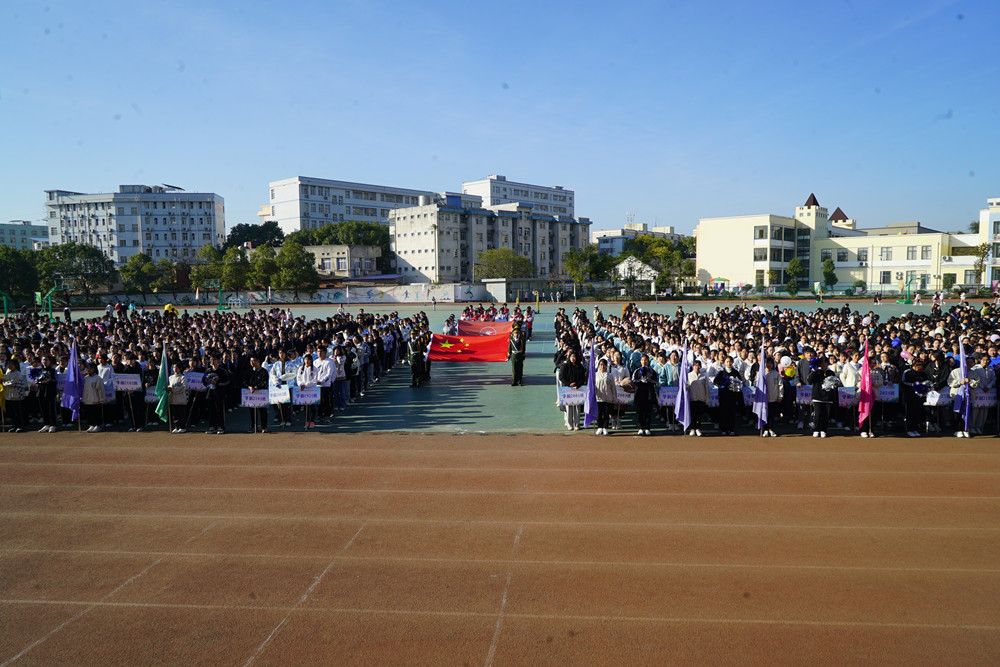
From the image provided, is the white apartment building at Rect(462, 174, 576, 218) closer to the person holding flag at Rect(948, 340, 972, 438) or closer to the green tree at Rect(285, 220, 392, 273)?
the green tree at Rect(285, 220, 392, 273)

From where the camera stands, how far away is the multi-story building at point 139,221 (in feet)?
329

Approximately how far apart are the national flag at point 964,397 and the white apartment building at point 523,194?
10313 centimetres

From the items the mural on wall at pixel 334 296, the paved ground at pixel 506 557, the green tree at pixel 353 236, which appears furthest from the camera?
the green tree at pixel 353 236

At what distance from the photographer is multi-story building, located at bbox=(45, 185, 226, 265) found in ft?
329

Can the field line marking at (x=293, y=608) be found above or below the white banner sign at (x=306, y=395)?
below

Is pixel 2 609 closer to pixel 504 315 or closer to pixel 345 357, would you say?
pixel 345 357

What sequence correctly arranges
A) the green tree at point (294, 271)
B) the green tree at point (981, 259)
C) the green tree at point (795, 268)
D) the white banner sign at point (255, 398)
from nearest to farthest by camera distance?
the white banner sign at point (255, 398)
the green tree at point (294, 271)
the green tree at point (981, 259)
the green tree at point (795, 268)

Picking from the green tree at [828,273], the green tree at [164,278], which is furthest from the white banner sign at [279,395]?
the green tree at [828,273]

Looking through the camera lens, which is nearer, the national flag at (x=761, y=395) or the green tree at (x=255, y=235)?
the national flag at (x=761, y=395)

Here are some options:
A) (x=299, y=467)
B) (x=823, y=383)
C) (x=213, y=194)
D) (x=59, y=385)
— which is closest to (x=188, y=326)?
(x=59, y=385)

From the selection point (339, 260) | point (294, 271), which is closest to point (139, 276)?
point (294, 271)

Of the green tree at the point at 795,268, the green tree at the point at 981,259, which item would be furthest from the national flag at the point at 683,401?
the green tree at the point at 981,259

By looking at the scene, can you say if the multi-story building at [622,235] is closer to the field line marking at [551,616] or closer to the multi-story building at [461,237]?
the multi-story building at [461,237]

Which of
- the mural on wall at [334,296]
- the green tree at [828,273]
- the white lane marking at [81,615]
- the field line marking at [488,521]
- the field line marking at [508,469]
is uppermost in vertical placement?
the green tree at [828,273]
